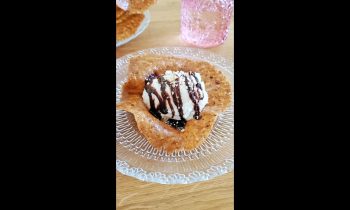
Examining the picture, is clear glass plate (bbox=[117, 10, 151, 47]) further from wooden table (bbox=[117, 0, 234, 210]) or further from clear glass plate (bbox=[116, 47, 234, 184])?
wooden table (bbox=[117, 0, 234, 210])

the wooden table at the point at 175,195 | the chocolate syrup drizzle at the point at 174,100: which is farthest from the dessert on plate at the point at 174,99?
the wooden table at the point at 175,195

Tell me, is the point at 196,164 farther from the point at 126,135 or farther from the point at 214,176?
the point at 126,135

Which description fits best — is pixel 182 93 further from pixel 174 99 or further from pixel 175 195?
pixel 175 195

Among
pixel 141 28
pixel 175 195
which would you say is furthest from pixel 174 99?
pixel 141 28
